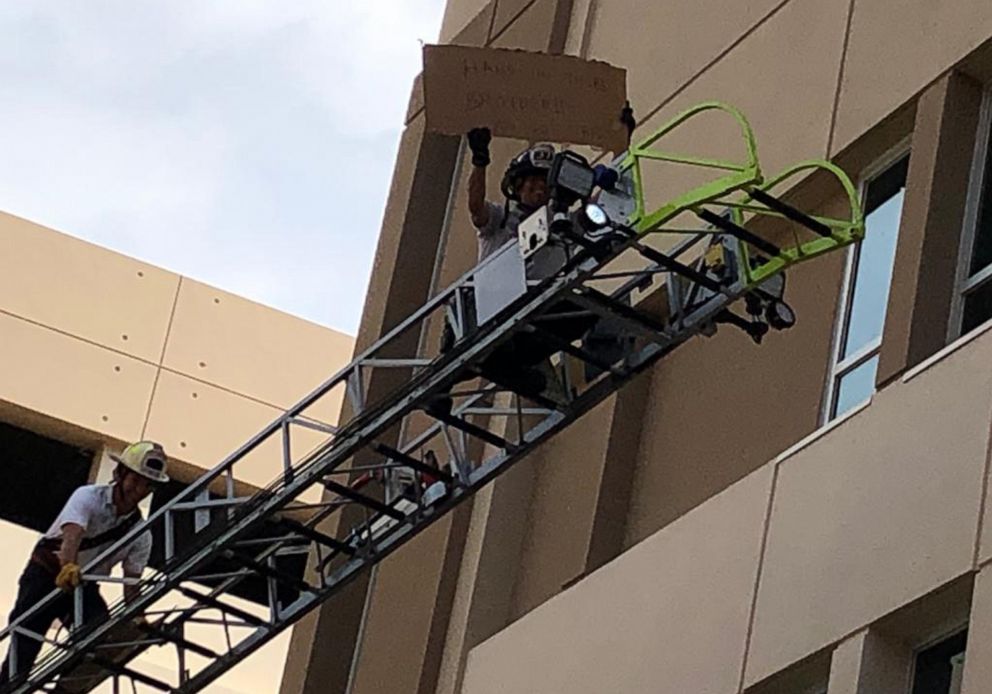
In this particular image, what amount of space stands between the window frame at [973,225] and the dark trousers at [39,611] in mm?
5541

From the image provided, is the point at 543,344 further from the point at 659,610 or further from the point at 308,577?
the point at 308,577

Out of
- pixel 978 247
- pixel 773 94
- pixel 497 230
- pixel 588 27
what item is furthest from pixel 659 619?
pixel 588 27

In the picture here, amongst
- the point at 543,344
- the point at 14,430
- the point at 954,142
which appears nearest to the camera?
the point at 543,344

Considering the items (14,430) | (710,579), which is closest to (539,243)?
(710,579)

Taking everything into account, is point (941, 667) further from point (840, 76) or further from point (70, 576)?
point (70, 576)

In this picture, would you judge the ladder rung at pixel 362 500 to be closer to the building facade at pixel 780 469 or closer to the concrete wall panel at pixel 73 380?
the building facade at pixel 780 469

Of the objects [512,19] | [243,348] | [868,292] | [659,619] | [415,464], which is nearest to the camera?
[659,619]

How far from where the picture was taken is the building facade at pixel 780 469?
1240 cm

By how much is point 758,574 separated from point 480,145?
288 cm

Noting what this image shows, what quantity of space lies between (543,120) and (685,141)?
16.5ft

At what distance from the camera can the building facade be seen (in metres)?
12.4

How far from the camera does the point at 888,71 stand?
15625 mm

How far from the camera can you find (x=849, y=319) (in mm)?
15391

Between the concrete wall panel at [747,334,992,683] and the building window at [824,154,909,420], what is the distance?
155cm
